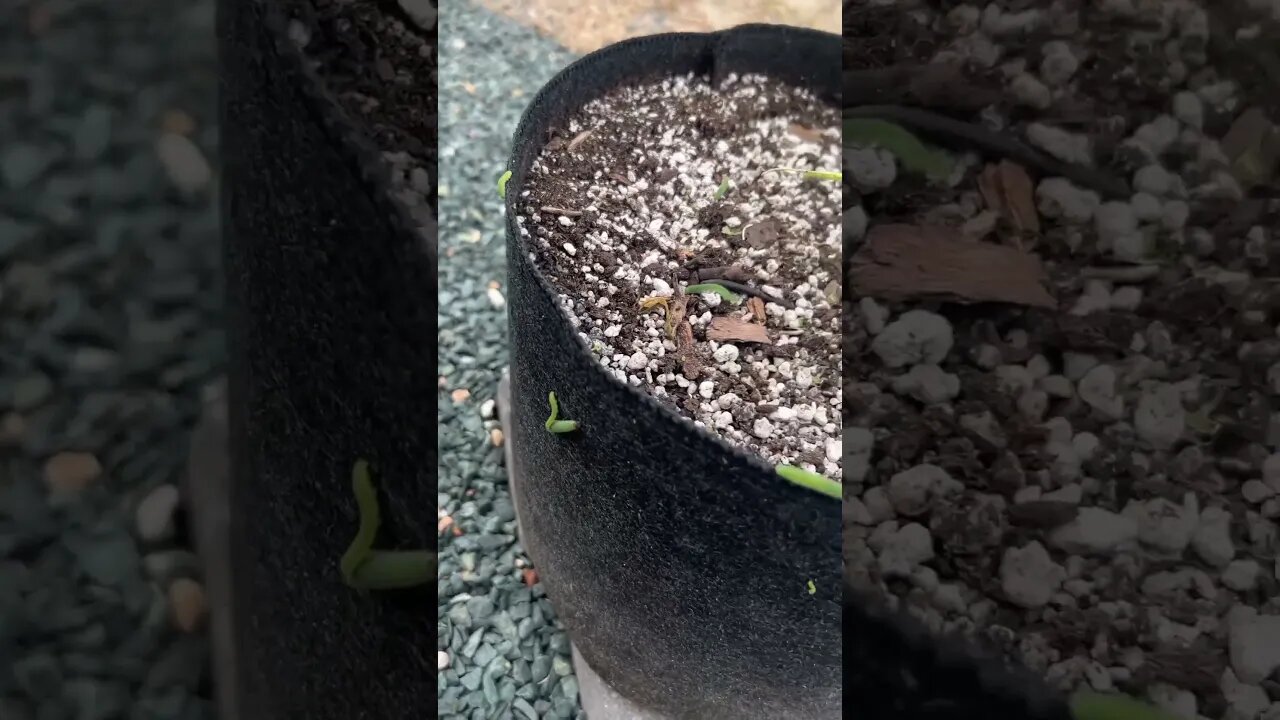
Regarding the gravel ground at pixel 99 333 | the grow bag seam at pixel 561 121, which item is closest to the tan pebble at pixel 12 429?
the gravel ground at pixel 99 333

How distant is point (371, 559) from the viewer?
0.81 feet

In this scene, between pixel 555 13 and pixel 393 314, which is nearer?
pixel 393 314

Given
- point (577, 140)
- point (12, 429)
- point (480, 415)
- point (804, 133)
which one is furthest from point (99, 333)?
point (480, 415)

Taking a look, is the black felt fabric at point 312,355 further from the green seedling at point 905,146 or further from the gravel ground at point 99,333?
the green seedling at point 905,146

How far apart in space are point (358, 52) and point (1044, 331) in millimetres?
295

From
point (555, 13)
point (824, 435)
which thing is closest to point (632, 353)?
point (824, 435)

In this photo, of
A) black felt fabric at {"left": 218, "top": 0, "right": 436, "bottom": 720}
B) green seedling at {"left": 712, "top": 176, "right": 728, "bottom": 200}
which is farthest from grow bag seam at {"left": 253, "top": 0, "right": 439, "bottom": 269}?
green seedling at {"left": 712, "top": 176, "right": 728, "bottom": 200}

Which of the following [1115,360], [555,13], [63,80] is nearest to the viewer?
[63,80]

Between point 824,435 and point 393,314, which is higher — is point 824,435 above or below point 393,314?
below

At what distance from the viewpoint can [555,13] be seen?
1.14 m

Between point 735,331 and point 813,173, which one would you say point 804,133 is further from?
point 735,331

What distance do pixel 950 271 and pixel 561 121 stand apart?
27 centimetres

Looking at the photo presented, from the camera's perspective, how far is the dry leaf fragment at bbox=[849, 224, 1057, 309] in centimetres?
35

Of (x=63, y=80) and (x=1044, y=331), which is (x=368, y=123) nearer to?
(x=63, y=80)
